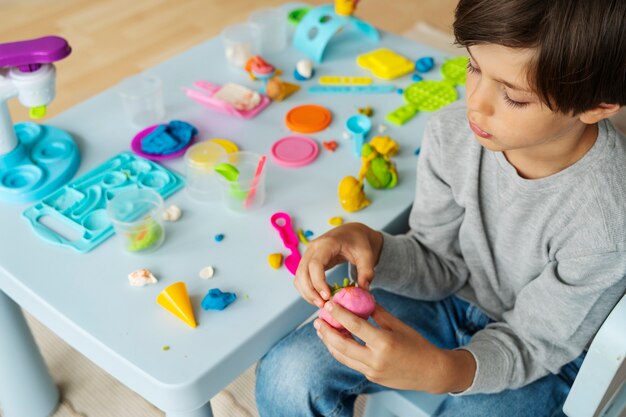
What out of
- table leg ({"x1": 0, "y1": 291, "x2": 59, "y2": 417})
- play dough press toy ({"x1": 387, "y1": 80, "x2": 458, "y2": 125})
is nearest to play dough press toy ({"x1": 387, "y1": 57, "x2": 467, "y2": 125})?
play dough press toy ({"x1": 387, "y1": 80, "x2": 458, "y2": 125})

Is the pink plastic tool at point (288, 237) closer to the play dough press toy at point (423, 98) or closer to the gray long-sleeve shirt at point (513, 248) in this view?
the gray long-sleeve shirt at point (513, 248)

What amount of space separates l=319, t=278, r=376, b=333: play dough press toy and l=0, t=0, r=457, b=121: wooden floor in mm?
1433

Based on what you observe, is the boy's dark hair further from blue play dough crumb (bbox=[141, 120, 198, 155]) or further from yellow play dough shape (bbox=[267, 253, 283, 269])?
blue play dough crumb (bbox=[141, 120, 198, 155])

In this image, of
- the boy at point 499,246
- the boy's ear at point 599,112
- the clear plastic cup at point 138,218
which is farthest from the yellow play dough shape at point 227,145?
the boy's ear at point 599,112

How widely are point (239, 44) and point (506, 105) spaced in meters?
0.58

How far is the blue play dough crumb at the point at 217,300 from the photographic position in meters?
0.76

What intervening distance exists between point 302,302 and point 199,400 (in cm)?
16

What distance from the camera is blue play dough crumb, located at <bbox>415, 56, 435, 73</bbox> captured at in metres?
1.17

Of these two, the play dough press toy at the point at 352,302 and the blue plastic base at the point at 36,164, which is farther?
the blue plastic base at the point at 36,164

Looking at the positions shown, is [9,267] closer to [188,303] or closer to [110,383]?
[188,303]

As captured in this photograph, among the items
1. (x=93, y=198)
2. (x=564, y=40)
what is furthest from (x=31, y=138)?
(x=564, y=40)

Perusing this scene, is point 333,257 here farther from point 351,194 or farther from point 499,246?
point 499,246

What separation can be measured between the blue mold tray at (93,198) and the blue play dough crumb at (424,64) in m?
0.48

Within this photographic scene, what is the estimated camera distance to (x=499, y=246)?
87 centimetres
